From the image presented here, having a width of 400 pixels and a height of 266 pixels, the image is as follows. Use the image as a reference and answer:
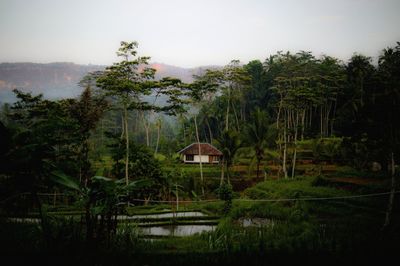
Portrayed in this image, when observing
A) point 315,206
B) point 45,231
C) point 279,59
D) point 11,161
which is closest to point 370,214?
point 315,206

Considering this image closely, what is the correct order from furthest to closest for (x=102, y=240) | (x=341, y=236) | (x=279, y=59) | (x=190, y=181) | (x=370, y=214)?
1. (x=279, y=59)
2. (x=190, y=181)
3. (x=370, y=214)
4. (x=341, y=236)
5. (x=102, y=240)

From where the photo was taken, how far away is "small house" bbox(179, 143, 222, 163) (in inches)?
1438

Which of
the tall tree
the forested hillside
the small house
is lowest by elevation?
the small house

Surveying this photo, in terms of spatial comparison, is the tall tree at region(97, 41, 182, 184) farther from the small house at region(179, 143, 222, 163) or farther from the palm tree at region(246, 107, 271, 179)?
the small house at region(179, 143, 222, 163)

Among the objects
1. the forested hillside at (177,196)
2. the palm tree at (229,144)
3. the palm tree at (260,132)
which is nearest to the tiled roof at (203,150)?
the forested hillside at (177,196)

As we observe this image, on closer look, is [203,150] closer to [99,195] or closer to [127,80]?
[127,80]

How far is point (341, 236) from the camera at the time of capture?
21.2 ft

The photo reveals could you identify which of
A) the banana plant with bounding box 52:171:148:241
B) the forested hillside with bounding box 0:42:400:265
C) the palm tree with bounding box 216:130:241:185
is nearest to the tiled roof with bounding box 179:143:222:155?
the forested hillside with bounding box 0:42:400:265

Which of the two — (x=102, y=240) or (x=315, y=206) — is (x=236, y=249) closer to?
(x=102, y=240)

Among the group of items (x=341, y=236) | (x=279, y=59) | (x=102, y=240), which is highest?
(x=279, y=59)

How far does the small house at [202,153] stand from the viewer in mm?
36531

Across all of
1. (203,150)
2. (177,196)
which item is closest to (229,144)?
(177,196)

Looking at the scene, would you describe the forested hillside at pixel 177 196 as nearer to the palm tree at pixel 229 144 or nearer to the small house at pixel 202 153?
the palm tree at pixel 229 144

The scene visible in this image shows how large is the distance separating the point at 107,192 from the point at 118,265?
1.17 m
